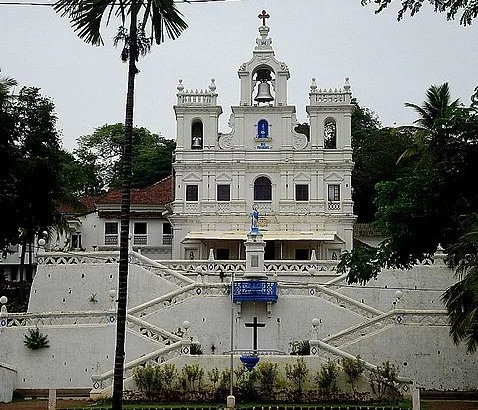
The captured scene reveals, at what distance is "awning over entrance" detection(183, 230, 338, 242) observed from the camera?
38.9m

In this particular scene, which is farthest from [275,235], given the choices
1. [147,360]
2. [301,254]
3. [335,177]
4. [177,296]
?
[147,360]

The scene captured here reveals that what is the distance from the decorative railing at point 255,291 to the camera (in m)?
30.4

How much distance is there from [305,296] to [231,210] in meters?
11.2

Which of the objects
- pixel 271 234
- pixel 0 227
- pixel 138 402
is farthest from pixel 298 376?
pixel 271 234

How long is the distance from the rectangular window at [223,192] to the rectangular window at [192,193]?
1.07 m

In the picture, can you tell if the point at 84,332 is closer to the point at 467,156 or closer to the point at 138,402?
the point at 138,402

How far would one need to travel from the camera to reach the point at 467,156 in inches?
941

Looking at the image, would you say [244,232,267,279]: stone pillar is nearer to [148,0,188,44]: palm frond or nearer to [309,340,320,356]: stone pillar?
[309,340,320,356]: stone pillar

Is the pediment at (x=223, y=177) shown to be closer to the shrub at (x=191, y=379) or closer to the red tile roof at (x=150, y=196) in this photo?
the red tile roof at (x=150, y=196)

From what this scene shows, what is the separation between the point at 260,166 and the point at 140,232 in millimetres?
8121

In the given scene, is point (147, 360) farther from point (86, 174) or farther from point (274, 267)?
point (86, 174)

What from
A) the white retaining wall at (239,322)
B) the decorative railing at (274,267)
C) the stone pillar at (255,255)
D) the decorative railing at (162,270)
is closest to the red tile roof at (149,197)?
the decorative railing at (162,270)

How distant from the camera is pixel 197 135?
42.8 m

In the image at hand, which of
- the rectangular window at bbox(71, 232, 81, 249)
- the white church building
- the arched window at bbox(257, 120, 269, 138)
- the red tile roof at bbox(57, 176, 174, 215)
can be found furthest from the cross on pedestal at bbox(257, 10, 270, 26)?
the rectangular window at bbox(71, 232, 81, 249)
